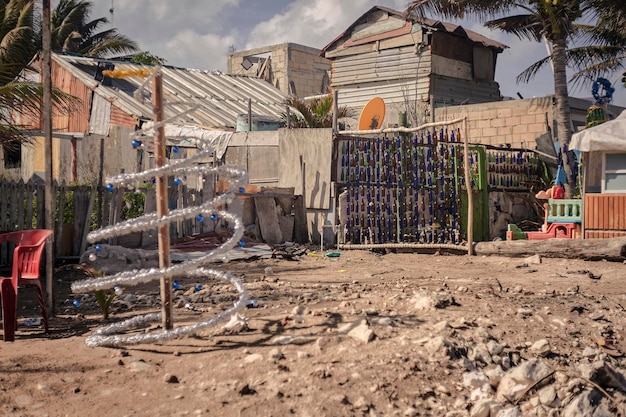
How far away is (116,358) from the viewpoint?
4.93m

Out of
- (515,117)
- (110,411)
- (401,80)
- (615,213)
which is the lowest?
(110,411)

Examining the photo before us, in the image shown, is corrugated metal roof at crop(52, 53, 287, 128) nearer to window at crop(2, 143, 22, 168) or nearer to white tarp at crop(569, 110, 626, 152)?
window at crop(2, 143, 22, 168)

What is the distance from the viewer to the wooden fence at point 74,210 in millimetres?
9484

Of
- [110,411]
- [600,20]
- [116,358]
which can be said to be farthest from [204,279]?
[600,20]

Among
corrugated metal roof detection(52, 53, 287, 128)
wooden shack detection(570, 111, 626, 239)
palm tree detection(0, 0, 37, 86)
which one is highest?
palm tree detection(0, 0, 37, 86)

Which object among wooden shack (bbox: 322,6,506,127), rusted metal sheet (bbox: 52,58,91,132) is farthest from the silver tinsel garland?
wooden shack (bbox: 322,6,506,127)

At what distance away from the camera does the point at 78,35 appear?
28.4 meters

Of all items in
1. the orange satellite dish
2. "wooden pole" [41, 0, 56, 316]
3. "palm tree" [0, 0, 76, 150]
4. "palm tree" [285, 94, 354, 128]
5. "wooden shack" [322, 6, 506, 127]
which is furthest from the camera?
"wooden shack" [322, 6, 506, 127]

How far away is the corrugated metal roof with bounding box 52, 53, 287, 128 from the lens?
19.3 m

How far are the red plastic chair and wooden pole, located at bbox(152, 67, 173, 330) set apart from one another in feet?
4.12

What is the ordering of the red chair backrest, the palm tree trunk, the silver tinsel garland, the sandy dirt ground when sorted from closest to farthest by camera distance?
the sandy dirt ground < the silver tinsel garland < the red chair backrest < the palm tree trunk

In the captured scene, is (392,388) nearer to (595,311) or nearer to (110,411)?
(110,411)

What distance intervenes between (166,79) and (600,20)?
14.0m

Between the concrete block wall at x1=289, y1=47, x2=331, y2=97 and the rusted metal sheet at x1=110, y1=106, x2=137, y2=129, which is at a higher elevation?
the concrete block wall at x1=289, y1=47, x2=331, y2=97
